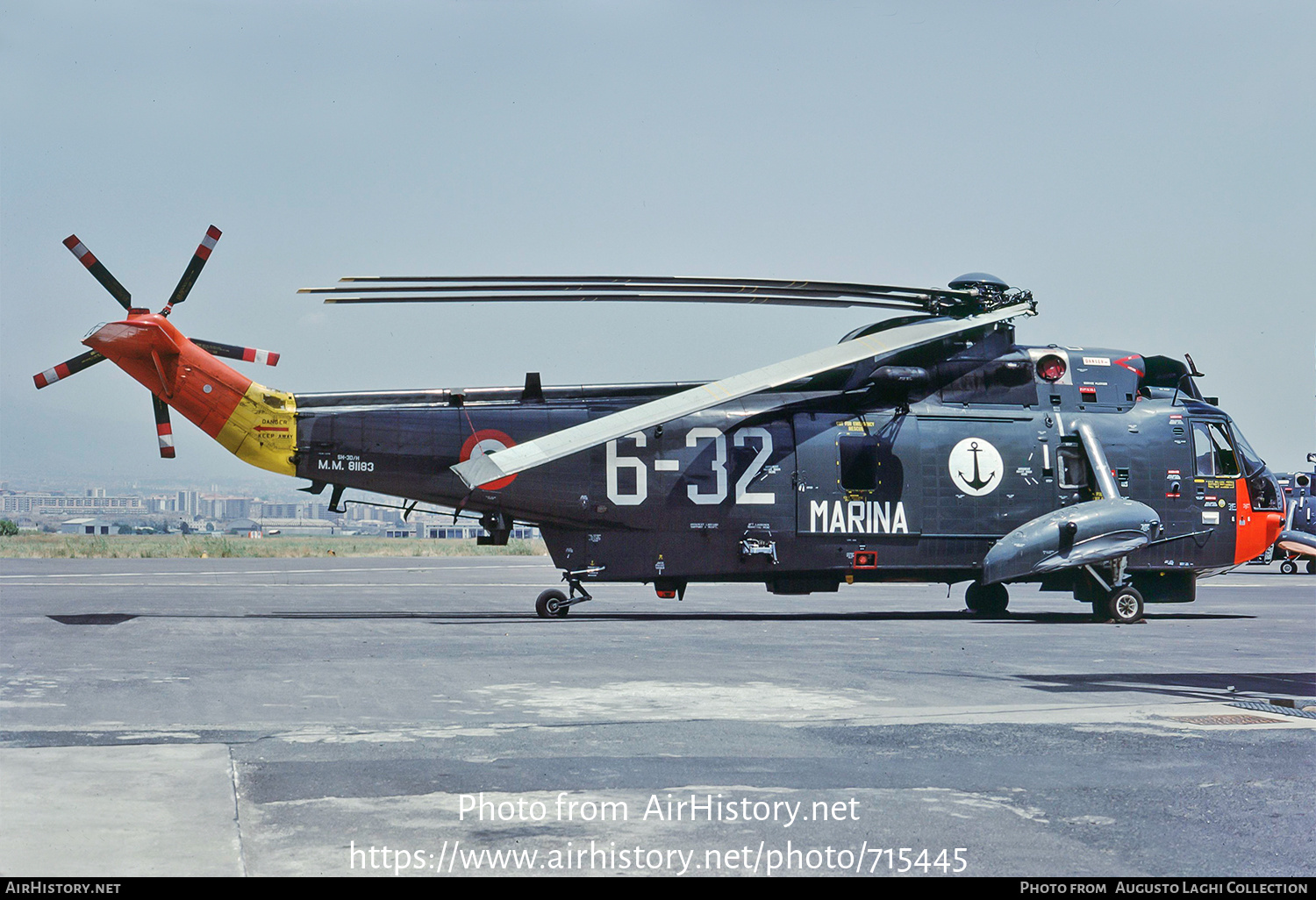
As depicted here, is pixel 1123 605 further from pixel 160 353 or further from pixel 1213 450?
pixel 160 353

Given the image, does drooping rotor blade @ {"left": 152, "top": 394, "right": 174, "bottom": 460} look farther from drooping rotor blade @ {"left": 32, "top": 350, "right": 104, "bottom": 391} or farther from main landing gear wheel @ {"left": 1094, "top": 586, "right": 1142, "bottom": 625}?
main landing gear wheel @ {"left": 1094, "top": 586, "right": 1142, "bottom": 625}

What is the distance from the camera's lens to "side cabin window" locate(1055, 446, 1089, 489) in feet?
67.3

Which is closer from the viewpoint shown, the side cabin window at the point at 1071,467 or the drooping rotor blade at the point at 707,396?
the drooping rotor blade at the point at 707,396

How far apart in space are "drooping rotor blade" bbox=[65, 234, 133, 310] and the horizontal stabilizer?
46.9 ft

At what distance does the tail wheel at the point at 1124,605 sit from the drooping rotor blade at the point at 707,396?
4830mm

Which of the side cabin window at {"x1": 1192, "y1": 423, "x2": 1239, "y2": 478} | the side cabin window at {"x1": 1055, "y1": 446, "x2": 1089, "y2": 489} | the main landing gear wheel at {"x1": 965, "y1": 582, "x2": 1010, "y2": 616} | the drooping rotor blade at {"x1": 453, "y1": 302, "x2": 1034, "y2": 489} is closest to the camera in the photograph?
the drooping rotor blade at {"x1": 453, "y1": 302, "x2": 1034, "y2": 489}

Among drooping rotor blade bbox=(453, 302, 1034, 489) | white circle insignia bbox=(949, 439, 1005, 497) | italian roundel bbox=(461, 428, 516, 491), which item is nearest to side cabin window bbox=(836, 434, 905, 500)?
white circle insignia bbox=(949, 439, 1005, 497)

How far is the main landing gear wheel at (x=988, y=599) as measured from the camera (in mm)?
21453

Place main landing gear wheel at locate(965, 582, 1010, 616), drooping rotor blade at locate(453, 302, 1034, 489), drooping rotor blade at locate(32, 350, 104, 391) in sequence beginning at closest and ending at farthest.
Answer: drooping rotor blade at locate(453, 302, 1034, 489), drooping rotor blade at locate(32, 350, 104, 391), main landing gear wheel at locate(965, 582, 1010, 616)

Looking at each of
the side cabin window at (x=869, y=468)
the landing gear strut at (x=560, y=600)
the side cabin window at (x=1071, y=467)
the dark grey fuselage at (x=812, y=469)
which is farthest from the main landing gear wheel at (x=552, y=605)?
the side cabin window at (x=1071, y=467)

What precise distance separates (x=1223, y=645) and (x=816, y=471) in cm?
670

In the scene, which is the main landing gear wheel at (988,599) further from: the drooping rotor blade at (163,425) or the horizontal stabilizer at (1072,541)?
the drooping rotor blade at (163,425)

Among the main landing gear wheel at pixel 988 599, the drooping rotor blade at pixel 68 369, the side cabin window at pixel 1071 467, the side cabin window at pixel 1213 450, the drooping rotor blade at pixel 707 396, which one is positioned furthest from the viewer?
the main landing gear wheel at pixel 988 599
